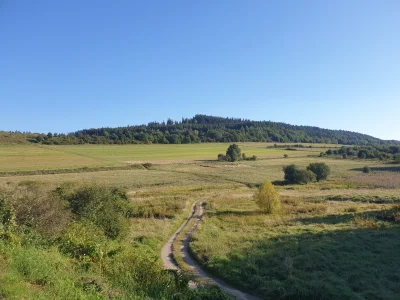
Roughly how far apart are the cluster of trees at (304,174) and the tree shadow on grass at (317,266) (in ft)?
163

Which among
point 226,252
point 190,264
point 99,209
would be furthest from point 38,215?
point 226,252

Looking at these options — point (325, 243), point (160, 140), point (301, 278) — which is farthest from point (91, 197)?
point (160, 140)

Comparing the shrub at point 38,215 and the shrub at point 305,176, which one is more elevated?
the shrub at point 38,215

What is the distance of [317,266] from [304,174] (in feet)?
194

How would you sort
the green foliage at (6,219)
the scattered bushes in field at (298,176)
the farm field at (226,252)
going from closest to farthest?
1. the farm field at (226,252)
2. the green foliage at (6,219)
3. the scattered bushes in field at (298,176)

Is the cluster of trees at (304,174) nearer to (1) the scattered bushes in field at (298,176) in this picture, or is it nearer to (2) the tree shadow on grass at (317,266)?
(1) the scattered bushes in field at (298,176)

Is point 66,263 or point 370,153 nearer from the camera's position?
point 66,263

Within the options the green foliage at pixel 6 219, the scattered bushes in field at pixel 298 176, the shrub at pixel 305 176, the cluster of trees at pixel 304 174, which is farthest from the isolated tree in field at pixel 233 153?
the green foliage at pixel 6 219

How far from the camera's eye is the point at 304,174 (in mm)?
75562

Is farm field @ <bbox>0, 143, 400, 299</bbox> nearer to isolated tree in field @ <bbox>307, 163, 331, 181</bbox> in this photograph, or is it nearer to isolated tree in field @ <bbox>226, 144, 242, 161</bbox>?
isolated tree in field @ <bbox>307, 163, 331, 181</bbox>

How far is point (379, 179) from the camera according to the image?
75.7m

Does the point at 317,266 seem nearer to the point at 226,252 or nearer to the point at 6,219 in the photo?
the point at 226,252

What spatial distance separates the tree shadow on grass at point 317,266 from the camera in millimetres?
16125

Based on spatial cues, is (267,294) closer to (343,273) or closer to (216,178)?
(343,273)
